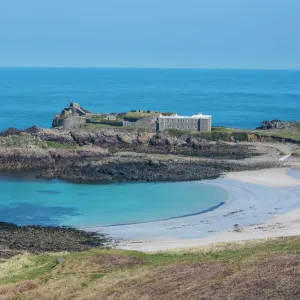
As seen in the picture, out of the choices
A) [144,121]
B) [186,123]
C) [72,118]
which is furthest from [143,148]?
[72,118]

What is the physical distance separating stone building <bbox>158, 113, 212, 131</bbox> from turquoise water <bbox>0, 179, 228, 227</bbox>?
2530 cm

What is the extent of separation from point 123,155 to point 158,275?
49.5 metres

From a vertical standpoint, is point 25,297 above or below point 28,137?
below

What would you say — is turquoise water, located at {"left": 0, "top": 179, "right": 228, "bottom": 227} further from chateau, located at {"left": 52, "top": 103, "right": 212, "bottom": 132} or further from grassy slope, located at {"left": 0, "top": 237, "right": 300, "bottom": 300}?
chateau, located at {"left": 52, "top": 103, "right": 212, "bottom": 132}

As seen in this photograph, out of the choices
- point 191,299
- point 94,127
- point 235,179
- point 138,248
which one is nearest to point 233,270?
point 191,299

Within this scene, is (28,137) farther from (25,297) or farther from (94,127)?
(25,297)

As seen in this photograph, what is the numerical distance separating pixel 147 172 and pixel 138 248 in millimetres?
27165

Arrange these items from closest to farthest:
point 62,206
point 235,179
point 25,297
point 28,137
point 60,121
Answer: point 25,297
point 62,206
point 235,179
point 28,137
point 60,121

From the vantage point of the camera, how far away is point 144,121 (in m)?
88.6

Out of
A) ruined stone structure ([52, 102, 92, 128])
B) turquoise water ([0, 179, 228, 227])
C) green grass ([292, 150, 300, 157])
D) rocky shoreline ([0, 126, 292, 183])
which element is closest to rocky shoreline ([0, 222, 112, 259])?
turquoise water ([0, 179, 228, 227])

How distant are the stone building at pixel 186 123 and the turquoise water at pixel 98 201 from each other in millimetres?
25304

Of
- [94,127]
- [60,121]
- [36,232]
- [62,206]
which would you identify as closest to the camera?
[36,232]

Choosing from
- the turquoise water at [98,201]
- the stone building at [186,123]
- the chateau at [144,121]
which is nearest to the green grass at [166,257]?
the turquoise water at [98,201]

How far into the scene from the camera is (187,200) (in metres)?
55.9
